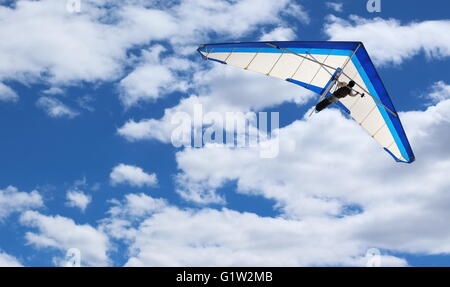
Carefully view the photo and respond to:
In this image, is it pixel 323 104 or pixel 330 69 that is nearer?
pixel 323 104

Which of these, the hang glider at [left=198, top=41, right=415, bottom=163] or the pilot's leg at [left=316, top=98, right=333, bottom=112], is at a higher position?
the hang glider at [left=198, top=41, right=415, bottom=163]

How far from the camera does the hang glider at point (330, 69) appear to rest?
922 inches

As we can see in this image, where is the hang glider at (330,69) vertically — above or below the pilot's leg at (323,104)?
above

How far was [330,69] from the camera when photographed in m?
25.3

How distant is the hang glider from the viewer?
23.4m

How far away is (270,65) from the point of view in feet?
81.6

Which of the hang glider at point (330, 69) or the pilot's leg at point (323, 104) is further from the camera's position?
the hang glider at point (330, 69)

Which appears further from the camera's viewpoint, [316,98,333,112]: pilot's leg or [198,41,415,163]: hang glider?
[198,41,415,163]: hang glider

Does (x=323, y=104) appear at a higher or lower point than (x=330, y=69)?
lower
